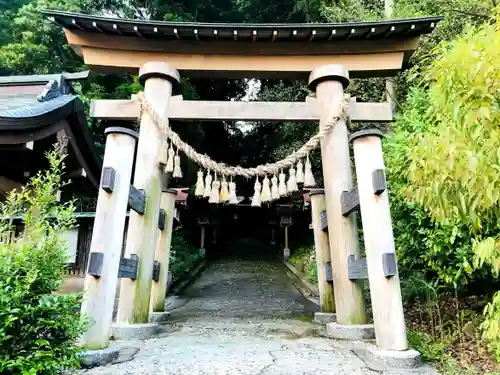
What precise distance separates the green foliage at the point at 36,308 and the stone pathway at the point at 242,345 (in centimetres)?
55

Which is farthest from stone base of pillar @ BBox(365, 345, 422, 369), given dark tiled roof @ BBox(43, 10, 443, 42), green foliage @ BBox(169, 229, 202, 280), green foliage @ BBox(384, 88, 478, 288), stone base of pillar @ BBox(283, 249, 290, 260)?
stone base of pillar @ BBox(283, 249, 290, 260)

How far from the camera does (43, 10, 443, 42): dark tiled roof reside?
471cm

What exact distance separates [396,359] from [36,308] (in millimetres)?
2578

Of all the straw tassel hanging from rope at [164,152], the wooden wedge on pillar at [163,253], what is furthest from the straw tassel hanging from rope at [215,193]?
the wooden wedge on pillar at [163,253]

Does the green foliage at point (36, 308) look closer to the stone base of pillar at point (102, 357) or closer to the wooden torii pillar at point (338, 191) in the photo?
the stone base of pillar at point (102, 357)

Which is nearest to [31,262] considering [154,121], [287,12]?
[154,121]

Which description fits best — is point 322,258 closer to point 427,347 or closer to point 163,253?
point 427,347

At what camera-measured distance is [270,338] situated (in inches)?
165

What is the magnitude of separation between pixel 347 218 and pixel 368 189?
1032 mm

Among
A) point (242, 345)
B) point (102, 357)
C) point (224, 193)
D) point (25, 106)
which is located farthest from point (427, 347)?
point (25, 106)

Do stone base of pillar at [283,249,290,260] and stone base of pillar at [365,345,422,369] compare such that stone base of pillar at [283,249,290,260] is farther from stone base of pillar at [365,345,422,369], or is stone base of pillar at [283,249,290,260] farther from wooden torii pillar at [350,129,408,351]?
stone base of pillar at [365,345,422,369]

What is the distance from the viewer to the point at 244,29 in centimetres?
482

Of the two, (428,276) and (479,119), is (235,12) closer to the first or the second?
(428,276)

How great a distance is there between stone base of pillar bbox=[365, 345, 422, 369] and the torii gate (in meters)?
0.96
